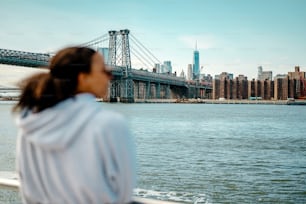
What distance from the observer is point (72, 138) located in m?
1.07

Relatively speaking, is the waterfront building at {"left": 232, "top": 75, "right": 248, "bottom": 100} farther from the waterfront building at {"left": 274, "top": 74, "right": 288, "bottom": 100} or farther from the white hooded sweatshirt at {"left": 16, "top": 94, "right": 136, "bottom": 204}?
the white hooded sweatshirt at {"left": 16, "top": 94, "right": 136, "bottom": 204}

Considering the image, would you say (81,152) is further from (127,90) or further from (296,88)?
(296,88)

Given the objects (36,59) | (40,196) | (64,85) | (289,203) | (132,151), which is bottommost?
(289,203)

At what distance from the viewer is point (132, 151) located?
42.4 inches

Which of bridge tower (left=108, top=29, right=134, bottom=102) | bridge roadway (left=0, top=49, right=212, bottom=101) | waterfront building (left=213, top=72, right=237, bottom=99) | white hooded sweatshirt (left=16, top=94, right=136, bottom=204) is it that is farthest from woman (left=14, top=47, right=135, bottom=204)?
waterfront building (left=213, top=72, right=237, bottom=99)

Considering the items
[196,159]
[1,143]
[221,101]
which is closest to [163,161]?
[196,159]

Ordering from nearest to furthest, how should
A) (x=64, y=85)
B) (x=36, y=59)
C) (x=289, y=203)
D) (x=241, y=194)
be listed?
(x=64, y=85) → (x=289, y=203) → (x=241, y=194) → (x=36, y=59)

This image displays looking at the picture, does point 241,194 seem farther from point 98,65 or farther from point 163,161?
point 98,65

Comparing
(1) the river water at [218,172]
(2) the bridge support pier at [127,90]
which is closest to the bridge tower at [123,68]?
(2) the bridge support pier at [127,90]

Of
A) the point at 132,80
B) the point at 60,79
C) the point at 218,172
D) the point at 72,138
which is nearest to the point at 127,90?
the point at 132,80

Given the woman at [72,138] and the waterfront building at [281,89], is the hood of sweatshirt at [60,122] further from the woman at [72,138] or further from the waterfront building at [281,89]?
the waterfront building at [281,89]

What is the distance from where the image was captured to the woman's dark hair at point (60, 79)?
3.73 feet

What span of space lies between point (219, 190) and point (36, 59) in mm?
45763

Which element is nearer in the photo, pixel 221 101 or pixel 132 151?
pixel 132 151
